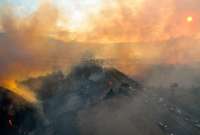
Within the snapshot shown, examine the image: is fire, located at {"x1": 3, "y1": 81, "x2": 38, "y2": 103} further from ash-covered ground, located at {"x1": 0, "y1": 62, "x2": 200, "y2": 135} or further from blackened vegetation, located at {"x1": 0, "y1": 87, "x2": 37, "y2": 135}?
blackened vegetation, located at {"x1": 0, "y1": 87, "x2": 37, "y2": 135}

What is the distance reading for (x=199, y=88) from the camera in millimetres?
78375

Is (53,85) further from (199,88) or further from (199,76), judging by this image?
(199,76)

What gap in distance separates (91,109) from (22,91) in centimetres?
1743

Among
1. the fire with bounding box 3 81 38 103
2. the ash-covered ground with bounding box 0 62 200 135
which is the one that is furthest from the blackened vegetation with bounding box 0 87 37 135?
the fire with bounding box 3 81 38 103

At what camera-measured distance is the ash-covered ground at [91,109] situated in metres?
47.5

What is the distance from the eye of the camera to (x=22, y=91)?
61.5 metres

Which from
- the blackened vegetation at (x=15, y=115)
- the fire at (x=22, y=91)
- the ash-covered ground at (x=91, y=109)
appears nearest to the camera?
the ash-covered ground at (x=91, y=109)

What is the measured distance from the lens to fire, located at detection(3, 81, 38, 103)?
58719mm

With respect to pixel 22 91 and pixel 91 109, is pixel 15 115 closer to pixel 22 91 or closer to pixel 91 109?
pixel 22 91

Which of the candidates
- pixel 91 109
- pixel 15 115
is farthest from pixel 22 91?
pixel 91 109

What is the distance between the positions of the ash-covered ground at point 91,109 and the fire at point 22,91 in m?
1.69

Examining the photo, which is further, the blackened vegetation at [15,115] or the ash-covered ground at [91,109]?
the blackened vegetation at [15,115]

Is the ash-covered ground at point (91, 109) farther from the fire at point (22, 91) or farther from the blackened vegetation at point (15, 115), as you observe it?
the fire at point (22, 91)

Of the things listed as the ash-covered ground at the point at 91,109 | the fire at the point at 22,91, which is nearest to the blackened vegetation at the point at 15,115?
the ash-covered ground at the point at 91,109
